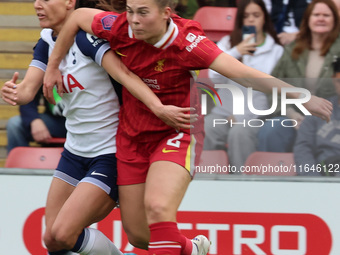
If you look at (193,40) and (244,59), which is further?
(244,59)

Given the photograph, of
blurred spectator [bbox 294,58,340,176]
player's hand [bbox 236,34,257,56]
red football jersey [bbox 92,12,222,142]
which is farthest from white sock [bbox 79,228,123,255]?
player's hand [bbox 236,34,257,56]

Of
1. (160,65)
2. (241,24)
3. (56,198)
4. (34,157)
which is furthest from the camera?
(241,24)

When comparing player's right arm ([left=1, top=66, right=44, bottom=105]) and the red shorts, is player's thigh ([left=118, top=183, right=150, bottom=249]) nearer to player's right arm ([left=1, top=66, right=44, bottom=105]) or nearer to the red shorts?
the red shorts

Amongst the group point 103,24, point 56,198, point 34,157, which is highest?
point 103,24

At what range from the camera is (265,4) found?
5.26 m

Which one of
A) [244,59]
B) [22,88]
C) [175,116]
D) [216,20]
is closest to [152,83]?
[175,116]

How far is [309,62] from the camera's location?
15.8 ft

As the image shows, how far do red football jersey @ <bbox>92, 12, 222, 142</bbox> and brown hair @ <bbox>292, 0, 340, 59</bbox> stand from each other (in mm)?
1328

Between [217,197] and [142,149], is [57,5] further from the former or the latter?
[217,197]

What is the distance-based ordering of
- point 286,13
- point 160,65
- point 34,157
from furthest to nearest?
point 286,13 → point 34,157 → point 160,65

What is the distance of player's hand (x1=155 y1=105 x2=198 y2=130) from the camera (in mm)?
3584

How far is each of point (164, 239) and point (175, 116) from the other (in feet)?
1.89

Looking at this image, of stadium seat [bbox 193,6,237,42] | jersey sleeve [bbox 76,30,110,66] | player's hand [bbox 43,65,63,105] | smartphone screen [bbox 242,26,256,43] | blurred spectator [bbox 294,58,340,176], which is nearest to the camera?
jersey sleeve [bbox 76,30,110,66]

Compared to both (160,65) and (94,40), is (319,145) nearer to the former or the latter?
(160,65)
